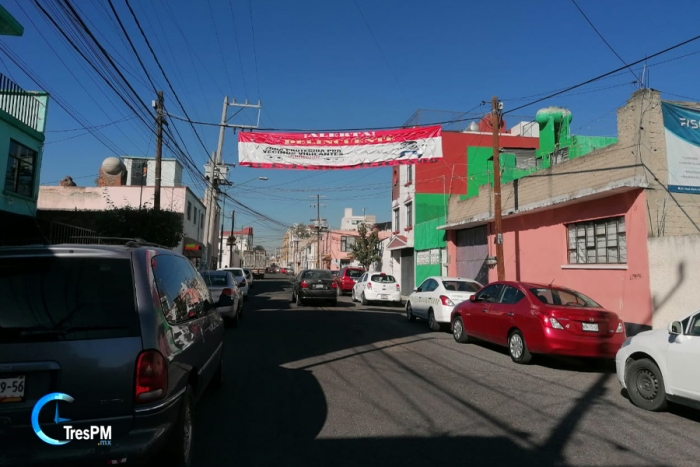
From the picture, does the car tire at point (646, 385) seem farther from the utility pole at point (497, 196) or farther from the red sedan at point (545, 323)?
the utility pole at point (497, 196)

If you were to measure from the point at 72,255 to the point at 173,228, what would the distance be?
16.1 meters

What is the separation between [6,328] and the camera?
3.08 metres

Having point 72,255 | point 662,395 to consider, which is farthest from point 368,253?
point 72,255

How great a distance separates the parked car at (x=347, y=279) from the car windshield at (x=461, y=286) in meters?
15.9

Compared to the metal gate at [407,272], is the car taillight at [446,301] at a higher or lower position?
lower

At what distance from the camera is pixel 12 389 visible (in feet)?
9.75

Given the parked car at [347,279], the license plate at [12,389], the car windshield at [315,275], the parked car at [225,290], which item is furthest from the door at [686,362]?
the parked car at [347,279]

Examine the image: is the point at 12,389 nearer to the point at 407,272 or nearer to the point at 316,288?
the point at 316,288

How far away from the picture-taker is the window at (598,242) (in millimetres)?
12617

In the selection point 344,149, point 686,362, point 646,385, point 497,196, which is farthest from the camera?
point 497,196

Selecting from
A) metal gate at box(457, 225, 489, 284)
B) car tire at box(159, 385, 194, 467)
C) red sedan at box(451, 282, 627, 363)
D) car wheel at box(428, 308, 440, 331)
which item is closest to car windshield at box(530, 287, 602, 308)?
red sedan at box(451, 282, 627, 363)

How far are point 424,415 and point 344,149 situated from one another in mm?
10427

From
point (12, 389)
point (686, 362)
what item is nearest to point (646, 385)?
point (686, 362)
